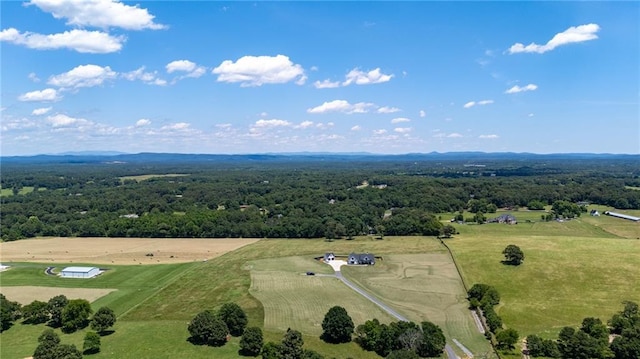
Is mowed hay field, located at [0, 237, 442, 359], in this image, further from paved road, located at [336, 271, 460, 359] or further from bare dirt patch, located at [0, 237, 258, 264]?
paved road, located at [336, 271, 460, 359]

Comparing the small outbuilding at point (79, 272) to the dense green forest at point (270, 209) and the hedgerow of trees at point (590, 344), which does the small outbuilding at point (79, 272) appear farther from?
the hedgerow of trees at point (590, 344)

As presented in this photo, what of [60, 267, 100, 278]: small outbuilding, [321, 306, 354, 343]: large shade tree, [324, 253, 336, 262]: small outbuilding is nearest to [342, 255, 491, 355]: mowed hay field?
[324, 253, 336, 262]: small outbuilding

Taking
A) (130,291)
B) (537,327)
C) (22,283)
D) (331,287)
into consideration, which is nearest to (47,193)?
(22,283)

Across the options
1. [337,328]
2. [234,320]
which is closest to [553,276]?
[337,328]

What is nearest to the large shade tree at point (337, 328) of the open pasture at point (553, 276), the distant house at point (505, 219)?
the open pasture at point (553, 276)

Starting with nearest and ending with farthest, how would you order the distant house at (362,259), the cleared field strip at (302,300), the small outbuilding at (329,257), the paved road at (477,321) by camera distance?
1. the paved road at (477,321)
2. the cleared field strip at (302,300)
3. the distant house at (362,259)
4. the small outbuilding at (329,257)

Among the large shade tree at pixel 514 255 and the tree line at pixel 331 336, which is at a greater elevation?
the large shade tree at pixel 514 255

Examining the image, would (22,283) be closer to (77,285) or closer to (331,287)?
(77,285)
